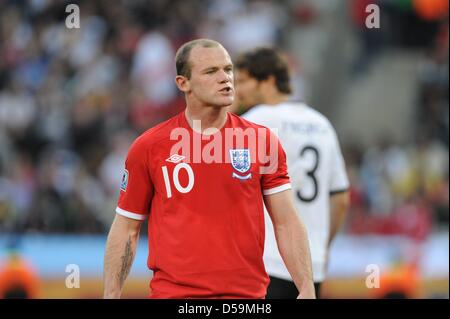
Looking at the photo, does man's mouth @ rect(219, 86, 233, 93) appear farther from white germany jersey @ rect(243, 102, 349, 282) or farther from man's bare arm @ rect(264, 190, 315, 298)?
white germany jersey @ rect(243, 102, 349, 282)

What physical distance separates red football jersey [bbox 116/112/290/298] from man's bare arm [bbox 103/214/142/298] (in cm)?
6

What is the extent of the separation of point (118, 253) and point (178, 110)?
29.9 feet

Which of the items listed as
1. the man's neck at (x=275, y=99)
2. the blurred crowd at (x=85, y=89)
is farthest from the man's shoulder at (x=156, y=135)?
the blurred crowd at (x=85, y=89)

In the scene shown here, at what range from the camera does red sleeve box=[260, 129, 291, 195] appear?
5125mm

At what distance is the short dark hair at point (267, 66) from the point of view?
23.0ft

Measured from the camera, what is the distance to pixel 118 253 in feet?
17.0

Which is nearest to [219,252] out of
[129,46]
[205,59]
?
[205,59]

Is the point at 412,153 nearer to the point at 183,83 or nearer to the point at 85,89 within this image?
the point at 85,89

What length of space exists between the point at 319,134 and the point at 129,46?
8.43m

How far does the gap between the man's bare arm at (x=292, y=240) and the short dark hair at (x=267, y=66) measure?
6.52 ft

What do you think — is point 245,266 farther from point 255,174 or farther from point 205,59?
point 205,59
